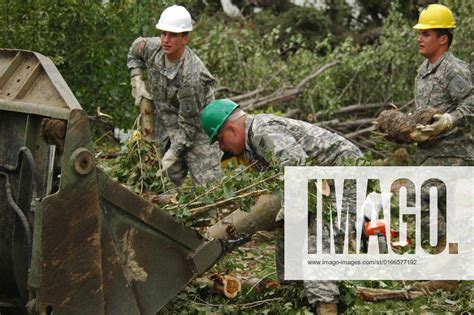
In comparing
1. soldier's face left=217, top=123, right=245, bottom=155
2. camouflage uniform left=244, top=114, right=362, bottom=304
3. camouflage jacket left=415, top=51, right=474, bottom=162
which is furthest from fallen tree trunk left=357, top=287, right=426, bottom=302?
soldier's face left=217, top=123, right=245, bottom=155

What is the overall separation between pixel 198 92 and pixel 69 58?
2667 millimetres

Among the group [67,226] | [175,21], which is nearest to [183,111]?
[175,21]

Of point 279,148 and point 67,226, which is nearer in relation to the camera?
point 67,226

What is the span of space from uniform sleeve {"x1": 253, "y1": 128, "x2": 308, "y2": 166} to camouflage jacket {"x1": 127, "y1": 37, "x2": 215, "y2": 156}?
6.86 ft

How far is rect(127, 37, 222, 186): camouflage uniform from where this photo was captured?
309 inches

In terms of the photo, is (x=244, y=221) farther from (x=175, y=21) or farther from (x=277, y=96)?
(x=277, y=96)

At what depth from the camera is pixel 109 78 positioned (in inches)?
402

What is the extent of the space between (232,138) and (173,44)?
2.20 meters

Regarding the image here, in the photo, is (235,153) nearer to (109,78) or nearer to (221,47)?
(109,78)

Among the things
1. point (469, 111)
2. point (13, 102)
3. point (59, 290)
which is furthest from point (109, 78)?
point (59, 290)

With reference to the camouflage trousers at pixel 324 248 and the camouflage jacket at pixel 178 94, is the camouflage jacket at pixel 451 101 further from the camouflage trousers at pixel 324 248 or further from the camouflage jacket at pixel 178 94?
the camouflage jacket at pixel 178 94

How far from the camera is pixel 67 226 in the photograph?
4594 mm

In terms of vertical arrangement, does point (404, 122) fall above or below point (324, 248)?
above

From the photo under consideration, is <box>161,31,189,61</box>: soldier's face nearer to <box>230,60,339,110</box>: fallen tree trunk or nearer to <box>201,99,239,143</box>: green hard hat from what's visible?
<box>201,99,239,143</box>: green hard hat
